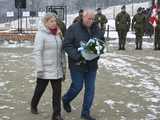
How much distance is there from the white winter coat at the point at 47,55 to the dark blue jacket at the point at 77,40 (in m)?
0.18

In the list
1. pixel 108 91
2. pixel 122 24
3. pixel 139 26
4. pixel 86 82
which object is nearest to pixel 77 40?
pixel 86 82

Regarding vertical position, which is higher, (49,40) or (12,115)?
(49,40)

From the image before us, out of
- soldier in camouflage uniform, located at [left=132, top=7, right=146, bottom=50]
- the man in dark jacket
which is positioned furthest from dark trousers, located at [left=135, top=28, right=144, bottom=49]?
the man in dark jacket

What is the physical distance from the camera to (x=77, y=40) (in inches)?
319

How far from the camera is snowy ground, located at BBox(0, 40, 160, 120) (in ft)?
29.1

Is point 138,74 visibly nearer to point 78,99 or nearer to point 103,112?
point 78,99

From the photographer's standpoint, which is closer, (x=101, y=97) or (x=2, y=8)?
(x=101, y=97)

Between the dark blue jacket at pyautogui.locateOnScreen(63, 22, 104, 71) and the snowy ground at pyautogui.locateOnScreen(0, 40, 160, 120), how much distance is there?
0.97 m

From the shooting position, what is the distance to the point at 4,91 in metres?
11.0

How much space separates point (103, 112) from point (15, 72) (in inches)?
222

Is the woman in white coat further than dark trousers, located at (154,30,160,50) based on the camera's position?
No

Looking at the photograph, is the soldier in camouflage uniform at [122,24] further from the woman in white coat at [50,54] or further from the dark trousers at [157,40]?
the woman in white coat at [50,54]

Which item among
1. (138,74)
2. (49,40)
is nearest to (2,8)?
(138,74)

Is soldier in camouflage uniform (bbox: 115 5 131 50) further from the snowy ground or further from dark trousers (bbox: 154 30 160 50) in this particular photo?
the snowy ground
